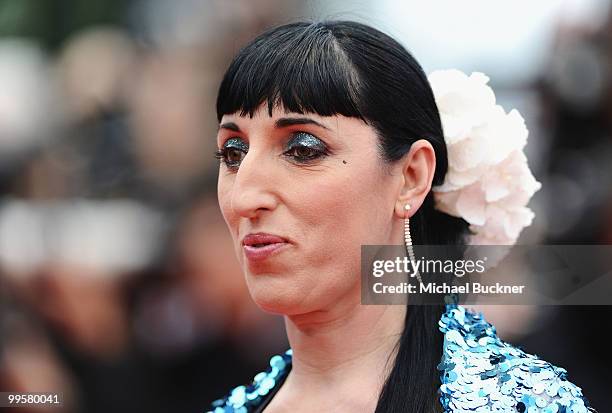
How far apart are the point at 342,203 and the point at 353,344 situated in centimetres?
42

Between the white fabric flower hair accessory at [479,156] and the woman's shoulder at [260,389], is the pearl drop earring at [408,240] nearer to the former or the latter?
the white fabric flower hair accessory at [479,156]

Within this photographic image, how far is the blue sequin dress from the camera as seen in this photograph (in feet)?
8.98

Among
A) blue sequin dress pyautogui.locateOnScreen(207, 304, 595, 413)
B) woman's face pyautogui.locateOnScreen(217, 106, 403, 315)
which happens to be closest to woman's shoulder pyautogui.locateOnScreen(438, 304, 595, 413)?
blue sequin dress pyautogui.locateOnScreen(207, 304, 595, 413)

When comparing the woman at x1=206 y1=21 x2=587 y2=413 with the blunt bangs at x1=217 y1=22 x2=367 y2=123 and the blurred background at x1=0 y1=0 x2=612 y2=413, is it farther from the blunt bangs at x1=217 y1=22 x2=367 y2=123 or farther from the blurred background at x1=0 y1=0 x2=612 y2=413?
the blurred background at x1=0 y1=0 x2=612 y2=413

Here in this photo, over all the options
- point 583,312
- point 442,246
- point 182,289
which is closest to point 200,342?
point 182,289

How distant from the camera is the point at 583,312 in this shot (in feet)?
16.8

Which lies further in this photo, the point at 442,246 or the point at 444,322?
the point at 442,246

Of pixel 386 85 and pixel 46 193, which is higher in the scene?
pixel 46 193

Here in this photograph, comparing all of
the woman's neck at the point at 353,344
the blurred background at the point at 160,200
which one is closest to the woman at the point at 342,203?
the woman's neck at the point at 353,344

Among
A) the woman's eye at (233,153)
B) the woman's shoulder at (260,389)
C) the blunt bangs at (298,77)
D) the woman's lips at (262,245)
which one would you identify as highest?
the blunt bangs at (298,77)

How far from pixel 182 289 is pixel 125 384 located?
55 cm

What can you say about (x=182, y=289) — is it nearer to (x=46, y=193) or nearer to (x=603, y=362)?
(x=46, y=193)

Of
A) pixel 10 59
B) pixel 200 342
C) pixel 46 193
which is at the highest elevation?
pixel 10 59

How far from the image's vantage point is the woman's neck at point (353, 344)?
3041 millimetres
